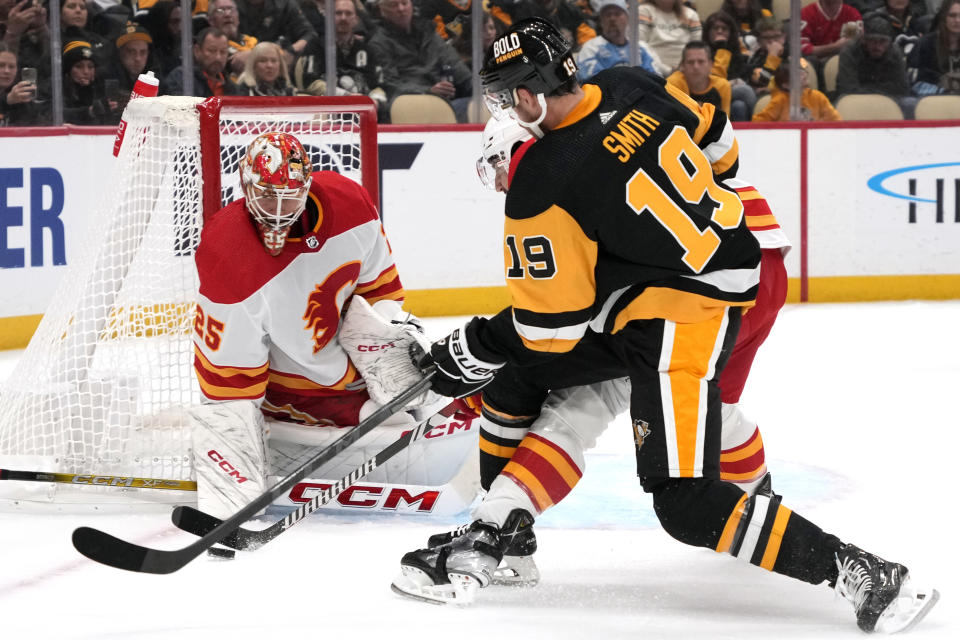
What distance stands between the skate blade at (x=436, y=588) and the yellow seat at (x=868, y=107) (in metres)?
4.55

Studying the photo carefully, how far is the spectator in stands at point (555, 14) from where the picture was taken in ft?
19.2

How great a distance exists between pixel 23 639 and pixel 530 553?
0.87 metres

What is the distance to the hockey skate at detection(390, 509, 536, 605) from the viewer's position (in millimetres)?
2164

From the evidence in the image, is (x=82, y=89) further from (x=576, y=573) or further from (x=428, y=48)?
(x=576, y=573)

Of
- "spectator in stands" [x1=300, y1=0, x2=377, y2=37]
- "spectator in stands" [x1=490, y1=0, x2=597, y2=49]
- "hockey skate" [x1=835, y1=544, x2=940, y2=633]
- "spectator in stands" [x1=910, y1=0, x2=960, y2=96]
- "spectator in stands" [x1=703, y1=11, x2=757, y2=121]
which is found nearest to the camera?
"hockey skate" [x1=835, y1=544, x2=940, y2=633]

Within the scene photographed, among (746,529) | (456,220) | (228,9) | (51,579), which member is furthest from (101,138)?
(746,529)

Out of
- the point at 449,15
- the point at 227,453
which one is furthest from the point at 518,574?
the point at 449,15

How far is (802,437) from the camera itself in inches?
138

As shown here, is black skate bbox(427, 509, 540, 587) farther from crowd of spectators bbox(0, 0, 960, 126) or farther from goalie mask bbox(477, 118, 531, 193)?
crowd of spectators bbox(0, 0, 960, 126)

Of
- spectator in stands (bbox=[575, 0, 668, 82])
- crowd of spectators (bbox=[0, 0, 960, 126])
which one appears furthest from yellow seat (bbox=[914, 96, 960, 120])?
spectator in stands (bbox=[575, 0, 668, 82])

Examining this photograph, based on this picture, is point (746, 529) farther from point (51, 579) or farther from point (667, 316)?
point (51, 579)

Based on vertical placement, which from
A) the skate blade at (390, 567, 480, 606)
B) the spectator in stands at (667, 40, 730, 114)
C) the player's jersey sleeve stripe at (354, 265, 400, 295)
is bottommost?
the skate blade at (390, 567, 480, 606)

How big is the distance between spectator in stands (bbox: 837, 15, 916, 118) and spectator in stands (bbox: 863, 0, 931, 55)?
26 mm

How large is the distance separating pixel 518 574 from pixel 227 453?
0.71 m
